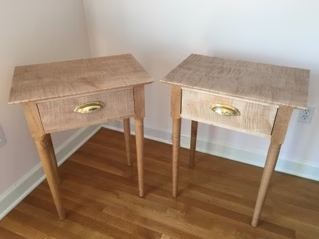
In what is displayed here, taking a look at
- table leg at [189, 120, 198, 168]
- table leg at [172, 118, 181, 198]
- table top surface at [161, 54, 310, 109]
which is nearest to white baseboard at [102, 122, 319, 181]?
table leg at [189, 120, 198, 168]

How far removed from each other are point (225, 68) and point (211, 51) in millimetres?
324

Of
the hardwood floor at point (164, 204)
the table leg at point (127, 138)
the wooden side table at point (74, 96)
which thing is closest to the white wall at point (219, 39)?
the hardwood floor at point (164, 204)

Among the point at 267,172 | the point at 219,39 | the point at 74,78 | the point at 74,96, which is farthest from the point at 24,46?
the point at 267,172

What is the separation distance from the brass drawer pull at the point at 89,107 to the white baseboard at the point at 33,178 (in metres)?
0.70

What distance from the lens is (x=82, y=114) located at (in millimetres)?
1101

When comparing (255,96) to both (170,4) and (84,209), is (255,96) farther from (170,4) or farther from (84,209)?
(84,209)

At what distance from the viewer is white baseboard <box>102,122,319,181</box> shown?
5.23 feet

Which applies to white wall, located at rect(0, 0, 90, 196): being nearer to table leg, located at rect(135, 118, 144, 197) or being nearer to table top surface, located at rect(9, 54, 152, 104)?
table top surface, located at rect(9, 54, 152, 104)

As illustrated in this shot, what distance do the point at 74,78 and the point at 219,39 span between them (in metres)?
0.78

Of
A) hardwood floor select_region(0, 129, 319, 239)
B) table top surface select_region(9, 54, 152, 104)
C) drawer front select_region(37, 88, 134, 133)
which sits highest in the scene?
table top surface select_region(9, 54, 152, 104)

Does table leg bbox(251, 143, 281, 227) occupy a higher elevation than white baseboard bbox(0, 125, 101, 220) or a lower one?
higher

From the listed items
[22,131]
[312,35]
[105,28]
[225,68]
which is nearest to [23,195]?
[22,131]

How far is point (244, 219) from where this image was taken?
137cm

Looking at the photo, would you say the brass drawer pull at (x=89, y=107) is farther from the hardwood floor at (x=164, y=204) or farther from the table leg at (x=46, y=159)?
the hardwood floor at (x=164, y=204)
